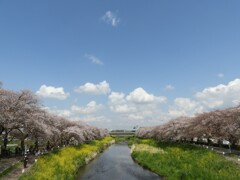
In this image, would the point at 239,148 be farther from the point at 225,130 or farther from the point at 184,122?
the point at 184,122

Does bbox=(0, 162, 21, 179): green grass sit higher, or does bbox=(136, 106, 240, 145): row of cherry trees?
bbox=(136, 106, 240, 145): row of cherry trees

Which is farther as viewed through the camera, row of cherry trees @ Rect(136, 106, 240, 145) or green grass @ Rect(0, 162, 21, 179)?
row of cherry trees @ Rect(136, 106, 240, 145)

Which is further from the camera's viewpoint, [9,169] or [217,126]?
[217,126]

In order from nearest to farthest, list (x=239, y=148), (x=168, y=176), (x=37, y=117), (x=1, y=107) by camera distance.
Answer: (x=168, y=176) → (x=1, y=107) → (x=37, y=117) → (x=239, y=148)

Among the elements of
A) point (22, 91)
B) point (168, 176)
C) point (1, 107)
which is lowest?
point (168, 176)

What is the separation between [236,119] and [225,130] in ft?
10.5

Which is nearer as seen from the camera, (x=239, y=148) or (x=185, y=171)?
(x=185, y=171)

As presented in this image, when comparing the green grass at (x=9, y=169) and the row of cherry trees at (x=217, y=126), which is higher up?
the row of cherry trees at (x=217, y=126)

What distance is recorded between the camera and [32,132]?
138 feet

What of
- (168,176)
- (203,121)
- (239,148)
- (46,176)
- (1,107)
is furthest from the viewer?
(203,121)

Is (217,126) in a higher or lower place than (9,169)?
higher

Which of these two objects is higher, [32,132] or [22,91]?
[22,91]

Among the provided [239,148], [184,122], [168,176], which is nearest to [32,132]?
[168,176]

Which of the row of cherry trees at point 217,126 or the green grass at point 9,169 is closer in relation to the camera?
the green grass at point 9,169
